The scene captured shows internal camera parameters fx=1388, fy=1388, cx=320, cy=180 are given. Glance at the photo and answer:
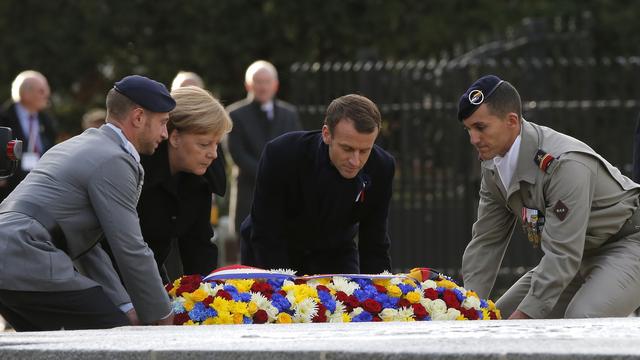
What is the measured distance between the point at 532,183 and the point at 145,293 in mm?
1781

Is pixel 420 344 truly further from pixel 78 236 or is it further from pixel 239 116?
pixel 239 116

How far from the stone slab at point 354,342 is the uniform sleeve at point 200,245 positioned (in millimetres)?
1703

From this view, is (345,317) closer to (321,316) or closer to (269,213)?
(321,316)

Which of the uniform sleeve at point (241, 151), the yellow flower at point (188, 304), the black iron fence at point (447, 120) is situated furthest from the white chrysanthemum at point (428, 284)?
the black iron fence at point (447, 120)

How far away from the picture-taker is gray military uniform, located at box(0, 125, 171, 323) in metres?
5.27

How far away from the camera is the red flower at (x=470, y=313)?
19.1 ft

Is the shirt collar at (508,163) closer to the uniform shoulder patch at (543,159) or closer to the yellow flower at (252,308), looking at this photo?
the uniform shoulder patch at (543,159)

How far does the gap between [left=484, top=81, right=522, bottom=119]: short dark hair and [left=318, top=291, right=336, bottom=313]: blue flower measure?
3.59 ft

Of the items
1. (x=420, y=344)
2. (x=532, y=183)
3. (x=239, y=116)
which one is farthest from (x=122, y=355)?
(x=239, y=116)

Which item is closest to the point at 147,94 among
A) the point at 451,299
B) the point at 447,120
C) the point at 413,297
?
the point at 413,297

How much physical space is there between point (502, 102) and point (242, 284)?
139cm

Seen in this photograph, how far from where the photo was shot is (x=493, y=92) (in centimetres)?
605

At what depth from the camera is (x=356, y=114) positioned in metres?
6.17

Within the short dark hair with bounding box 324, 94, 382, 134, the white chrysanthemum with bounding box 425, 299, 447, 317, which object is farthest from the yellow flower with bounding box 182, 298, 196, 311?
Answer: the short dark hair with bounding box 324, 94, 382, 134
